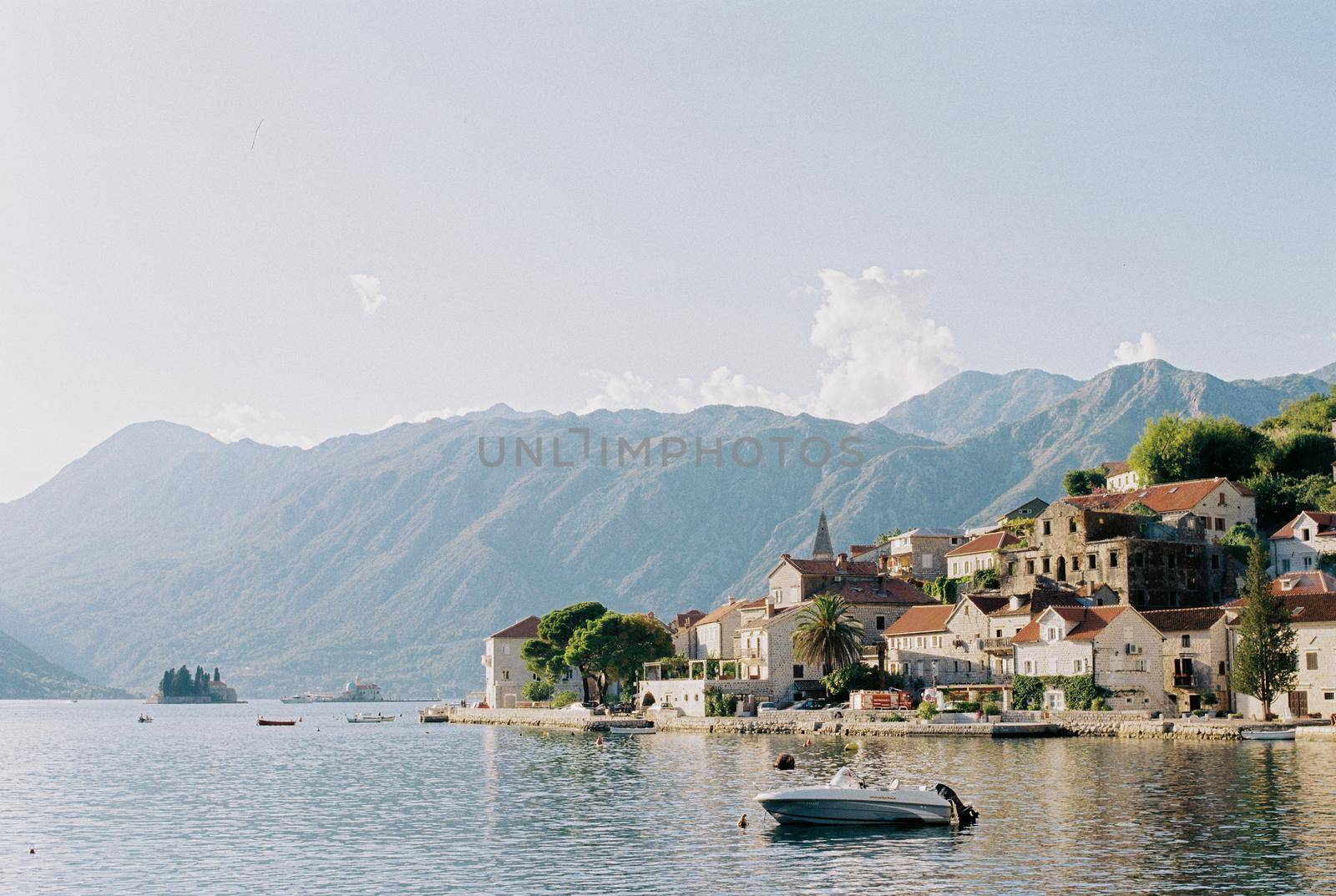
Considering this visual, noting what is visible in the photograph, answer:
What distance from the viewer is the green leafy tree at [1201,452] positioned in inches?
5753

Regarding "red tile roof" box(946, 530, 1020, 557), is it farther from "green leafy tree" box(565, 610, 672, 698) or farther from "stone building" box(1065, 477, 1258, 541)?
"green leafy tree" box(565, 610, 672, 698)

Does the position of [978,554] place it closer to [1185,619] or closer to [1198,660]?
[1185,619]

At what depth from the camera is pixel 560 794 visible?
7019cm

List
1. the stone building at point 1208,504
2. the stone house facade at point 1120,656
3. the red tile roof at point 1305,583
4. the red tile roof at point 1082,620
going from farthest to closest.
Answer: the stone building at point 1208,504, the red tile roof at point 1305,583, the red tile roof at point 1082,620, the stone house facade at point 1120,656

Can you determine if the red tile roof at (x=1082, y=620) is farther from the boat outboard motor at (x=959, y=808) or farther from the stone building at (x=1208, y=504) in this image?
the boat outboard motor at (x=959, y=808)

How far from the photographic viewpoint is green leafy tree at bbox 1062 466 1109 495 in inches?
6624

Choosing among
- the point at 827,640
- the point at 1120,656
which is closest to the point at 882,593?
the point at 827,640

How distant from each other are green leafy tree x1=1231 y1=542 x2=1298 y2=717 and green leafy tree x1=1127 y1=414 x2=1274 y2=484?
48953 millimetres

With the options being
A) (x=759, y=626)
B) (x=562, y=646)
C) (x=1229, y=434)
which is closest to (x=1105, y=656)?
(x=759, y=626)

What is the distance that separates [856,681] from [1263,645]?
3785cm

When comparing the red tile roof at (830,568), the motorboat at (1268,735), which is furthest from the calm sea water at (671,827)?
the red tile roof at (830,568)

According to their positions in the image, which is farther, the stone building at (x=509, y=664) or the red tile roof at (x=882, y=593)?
the stone building at (x=509, y=664)

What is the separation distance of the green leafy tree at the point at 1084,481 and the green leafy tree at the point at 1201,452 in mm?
16176

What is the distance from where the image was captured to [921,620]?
426ft
